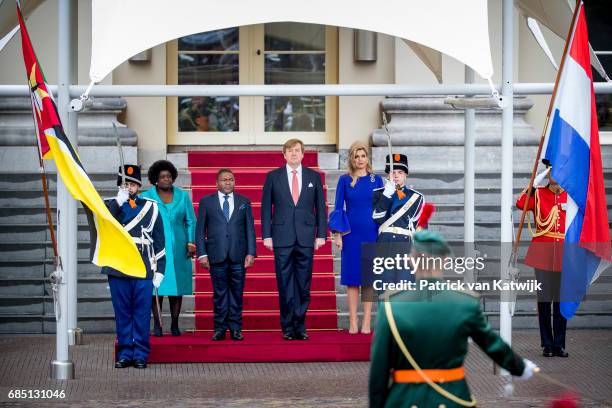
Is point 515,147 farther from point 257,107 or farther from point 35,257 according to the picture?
point 35,257

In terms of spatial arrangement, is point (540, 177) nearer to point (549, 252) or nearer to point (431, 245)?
point (549, 252)

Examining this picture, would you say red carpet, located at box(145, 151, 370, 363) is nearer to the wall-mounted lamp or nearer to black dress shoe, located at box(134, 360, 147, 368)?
black dress shoe, located at box(134, 360, 147, 368)

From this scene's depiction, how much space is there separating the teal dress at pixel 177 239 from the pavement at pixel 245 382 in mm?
933

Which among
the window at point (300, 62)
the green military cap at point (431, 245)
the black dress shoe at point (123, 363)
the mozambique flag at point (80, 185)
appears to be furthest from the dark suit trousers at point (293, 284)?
the green military cap at point (431, 245)

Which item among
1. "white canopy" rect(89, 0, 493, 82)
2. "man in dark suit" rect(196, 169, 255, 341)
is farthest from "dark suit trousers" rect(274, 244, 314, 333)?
"white canopy" rect(89, 0, 493, 82)

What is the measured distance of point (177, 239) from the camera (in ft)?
43.3

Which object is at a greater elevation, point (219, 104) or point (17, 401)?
point (219, 104)

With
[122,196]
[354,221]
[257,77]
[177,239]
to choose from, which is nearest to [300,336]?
[354,221]

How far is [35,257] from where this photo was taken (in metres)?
15.0

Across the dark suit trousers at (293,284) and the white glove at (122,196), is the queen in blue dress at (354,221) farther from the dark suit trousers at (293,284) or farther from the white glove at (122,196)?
the white glove at (122,196)

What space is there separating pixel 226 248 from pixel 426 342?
639 cm

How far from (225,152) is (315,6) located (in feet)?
21.3

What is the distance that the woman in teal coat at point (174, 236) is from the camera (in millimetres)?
13016

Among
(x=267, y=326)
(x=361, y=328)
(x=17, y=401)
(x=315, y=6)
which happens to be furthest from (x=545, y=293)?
(x=17, y=401)
